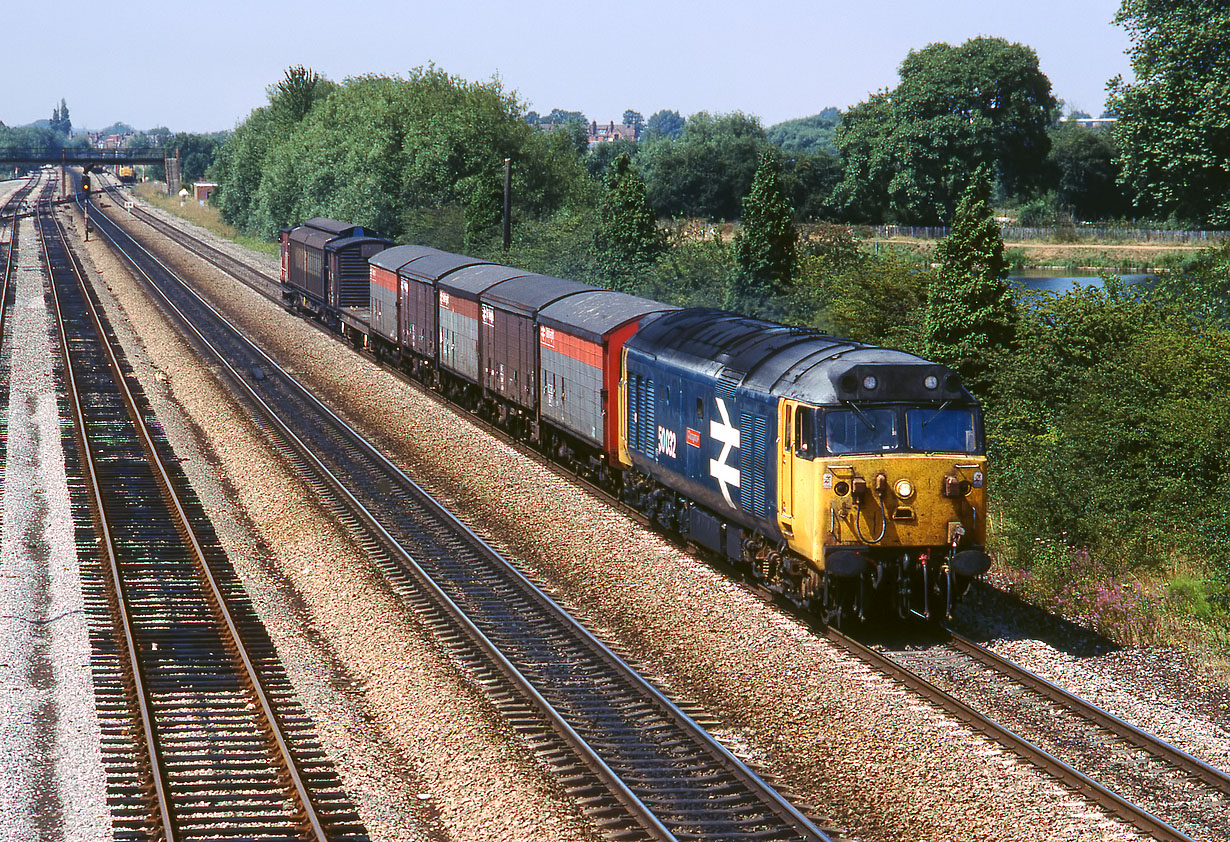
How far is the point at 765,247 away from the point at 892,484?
74.9 feet

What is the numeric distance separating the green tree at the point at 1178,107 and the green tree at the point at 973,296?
28986 mm

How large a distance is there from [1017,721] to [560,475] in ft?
44.5

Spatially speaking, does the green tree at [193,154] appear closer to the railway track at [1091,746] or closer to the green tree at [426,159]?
the green tree at [426,159]

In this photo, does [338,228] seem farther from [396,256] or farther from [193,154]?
[193,154]

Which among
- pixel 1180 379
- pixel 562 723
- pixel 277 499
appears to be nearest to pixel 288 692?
pixel 562 723

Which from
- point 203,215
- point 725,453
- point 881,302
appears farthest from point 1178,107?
point 203,215

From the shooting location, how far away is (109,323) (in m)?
49.3

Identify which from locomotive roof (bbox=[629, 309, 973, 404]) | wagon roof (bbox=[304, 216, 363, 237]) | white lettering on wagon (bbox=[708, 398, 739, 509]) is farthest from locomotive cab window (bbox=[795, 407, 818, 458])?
wagon roof (bbox=[304, 216, 363, 237])

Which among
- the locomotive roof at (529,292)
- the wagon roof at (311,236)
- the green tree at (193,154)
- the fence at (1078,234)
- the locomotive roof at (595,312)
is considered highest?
the green tree at (193,154)

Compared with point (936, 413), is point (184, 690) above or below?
below

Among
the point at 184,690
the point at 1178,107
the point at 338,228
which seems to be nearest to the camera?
the point at 184,690

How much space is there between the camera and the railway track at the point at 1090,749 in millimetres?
11258

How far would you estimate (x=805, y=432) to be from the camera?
15352 mm

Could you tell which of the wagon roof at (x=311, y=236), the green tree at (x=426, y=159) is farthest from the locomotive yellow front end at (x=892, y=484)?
the green tree at (x=426, y=159)
